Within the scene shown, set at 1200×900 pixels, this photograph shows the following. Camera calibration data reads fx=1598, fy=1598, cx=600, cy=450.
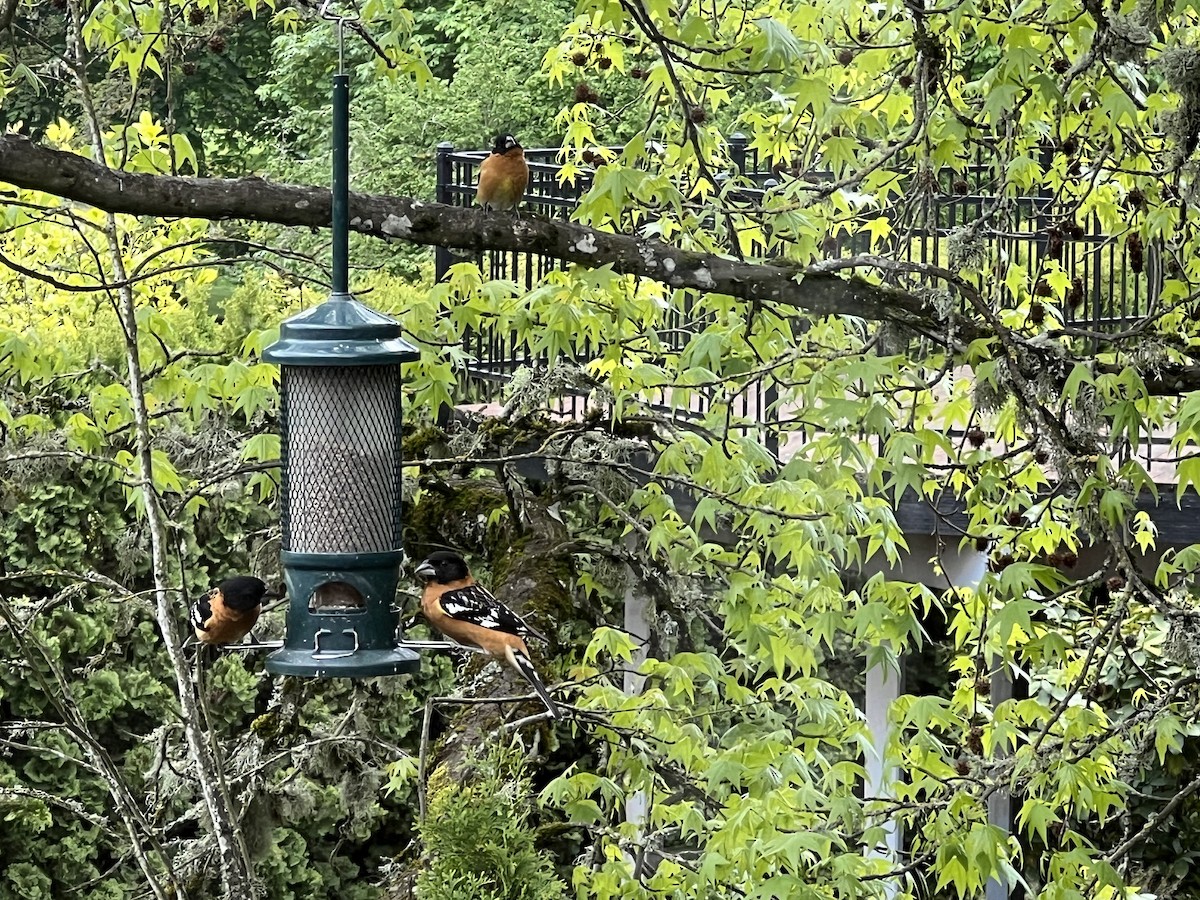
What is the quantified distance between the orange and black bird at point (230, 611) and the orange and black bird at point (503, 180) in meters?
1.16

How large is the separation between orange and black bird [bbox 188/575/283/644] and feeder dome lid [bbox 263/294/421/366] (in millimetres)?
680

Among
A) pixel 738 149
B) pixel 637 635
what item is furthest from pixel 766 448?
pixel 738 149

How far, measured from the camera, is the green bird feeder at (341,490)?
9.91ft

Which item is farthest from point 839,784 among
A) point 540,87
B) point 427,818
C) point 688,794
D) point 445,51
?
point 445,51

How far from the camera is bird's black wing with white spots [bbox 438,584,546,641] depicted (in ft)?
10.6

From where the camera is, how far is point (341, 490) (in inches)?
126

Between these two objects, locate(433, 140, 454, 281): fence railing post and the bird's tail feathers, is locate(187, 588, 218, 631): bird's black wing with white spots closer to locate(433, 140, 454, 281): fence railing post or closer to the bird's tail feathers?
the bird's tail feathers

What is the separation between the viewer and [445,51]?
48.8 ft

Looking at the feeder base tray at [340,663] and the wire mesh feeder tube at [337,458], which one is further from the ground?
the wire mesh feeder tube at [337,458]

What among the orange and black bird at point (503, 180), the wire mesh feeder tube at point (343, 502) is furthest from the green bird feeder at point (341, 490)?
the orange and black bird at point (503, 180)

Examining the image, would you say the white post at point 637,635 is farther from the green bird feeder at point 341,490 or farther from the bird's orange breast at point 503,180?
the green bird feeder at point 341,490

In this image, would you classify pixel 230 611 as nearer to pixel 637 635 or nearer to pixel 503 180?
pixel 503 180

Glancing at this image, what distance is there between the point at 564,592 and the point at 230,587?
3.14ft

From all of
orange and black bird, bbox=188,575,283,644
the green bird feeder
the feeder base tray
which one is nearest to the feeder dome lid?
the green bird feeder
